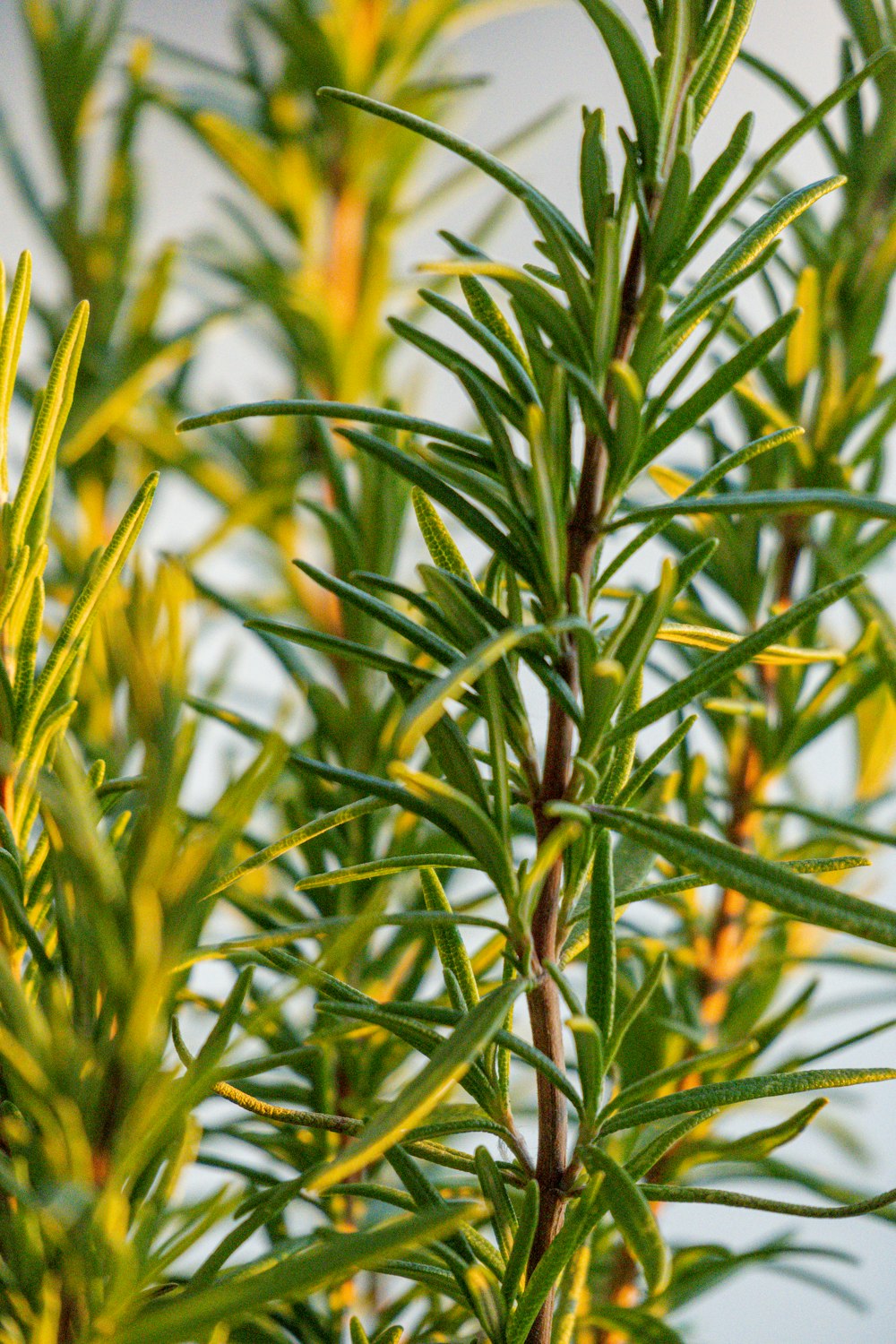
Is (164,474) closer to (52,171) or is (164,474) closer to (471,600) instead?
(52,171)

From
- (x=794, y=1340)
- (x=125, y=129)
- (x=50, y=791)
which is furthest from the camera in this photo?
(x=794, y=1340)

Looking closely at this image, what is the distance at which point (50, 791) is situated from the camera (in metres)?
0.16

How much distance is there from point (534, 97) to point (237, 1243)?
3.25 feet

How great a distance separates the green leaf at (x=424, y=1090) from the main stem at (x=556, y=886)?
1.2 inches

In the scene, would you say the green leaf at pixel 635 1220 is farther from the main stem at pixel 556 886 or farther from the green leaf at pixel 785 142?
the green leaf at pixel 785 142

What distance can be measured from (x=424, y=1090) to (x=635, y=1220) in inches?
1.9

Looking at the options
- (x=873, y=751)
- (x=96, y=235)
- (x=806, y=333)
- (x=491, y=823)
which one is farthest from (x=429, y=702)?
(x=96, y=235)

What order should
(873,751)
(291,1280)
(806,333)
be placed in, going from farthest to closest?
1. (873,751)
2. (806,333)
3. (291,1280)

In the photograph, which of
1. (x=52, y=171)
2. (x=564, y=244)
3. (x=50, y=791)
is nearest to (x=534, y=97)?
(x=52, y=171)

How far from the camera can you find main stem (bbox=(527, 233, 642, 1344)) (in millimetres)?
219

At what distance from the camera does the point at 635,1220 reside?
0.60 feet

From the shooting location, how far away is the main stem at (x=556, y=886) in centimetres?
22

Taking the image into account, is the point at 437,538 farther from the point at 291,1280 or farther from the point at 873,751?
the point at 873,751

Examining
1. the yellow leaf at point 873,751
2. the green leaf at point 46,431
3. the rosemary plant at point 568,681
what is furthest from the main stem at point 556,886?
the yellow leaf at point 873,751
